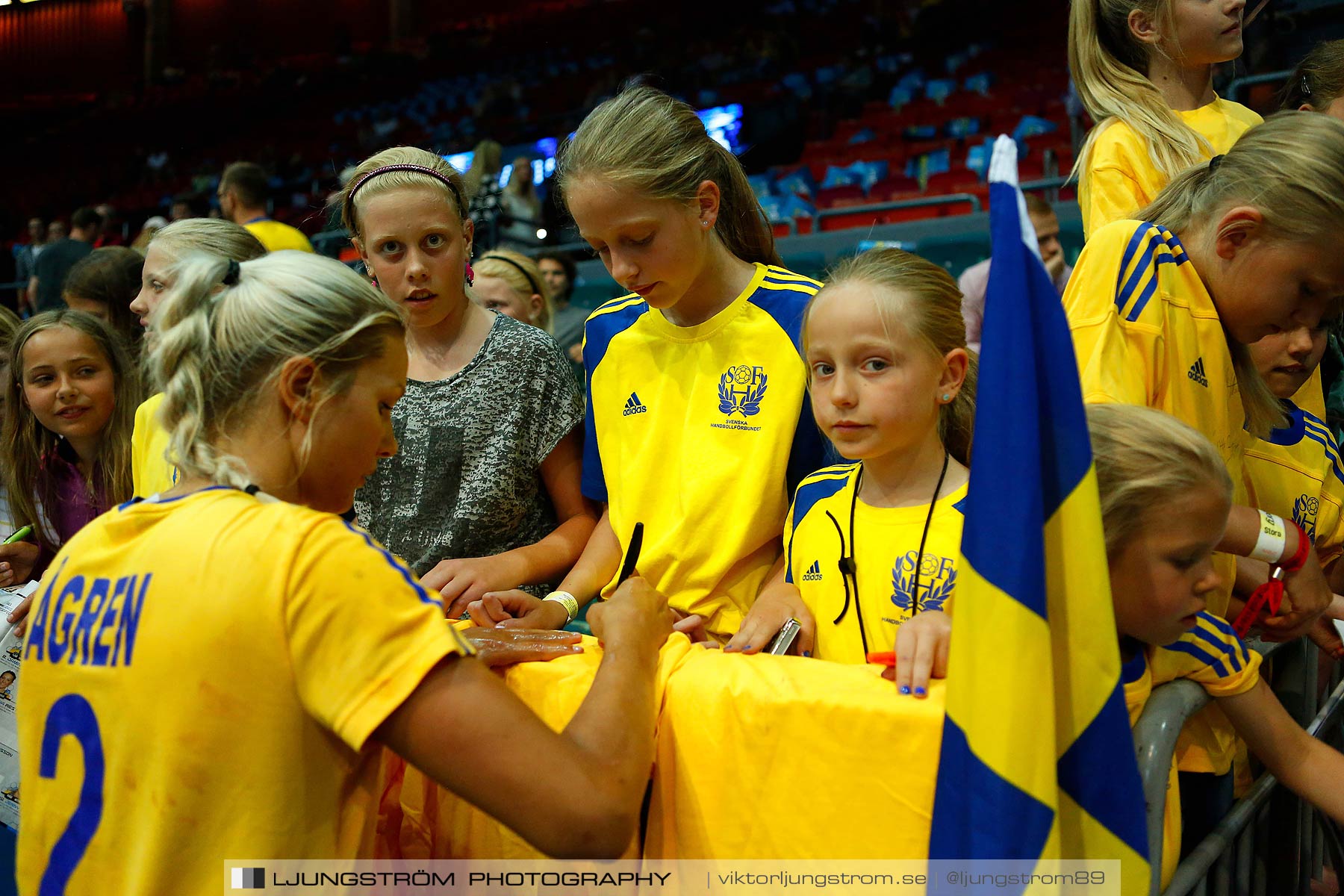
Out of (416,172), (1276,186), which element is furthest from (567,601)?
(1276,186)

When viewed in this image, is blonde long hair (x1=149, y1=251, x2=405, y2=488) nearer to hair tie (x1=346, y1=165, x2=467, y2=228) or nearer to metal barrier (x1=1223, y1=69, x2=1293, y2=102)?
hair tie (x1=346, y1=165, x2=467, y2=228)

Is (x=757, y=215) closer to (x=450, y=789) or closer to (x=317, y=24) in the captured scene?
(x=450, y=789)

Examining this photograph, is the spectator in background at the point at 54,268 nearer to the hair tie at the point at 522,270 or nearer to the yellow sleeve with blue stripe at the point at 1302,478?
the hair tie at the point at 522,270

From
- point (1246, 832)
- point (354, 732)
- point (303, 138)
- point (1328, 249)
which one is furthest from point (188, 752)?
point (303, 138)

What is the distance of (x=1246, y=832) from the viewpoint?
1.50m

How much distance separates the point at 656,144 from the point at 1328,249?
105 centimetres

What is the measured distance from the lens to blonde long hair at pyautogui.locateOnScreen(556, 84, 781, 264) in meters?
1.81

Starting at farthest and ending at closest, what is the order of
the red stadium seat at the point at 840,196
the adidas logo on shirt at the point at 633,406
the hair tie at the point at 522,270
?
the red stadium seat at the point at 840,196
the hair tie at the point at 522,270
the adidas logo on shirt at the point at 633,406

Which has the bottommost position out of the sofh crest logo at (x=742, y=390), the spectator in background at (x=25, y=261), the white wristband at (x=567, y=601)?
the spectator in background at (x=25, y=261)

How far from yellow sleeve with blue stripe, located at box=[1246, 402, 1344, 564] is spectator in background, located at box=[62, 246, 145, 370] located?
9.74 feet

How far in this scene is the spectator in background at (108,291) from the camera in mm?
3266

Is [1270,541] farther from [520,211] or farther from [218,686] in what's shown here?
[520,211]

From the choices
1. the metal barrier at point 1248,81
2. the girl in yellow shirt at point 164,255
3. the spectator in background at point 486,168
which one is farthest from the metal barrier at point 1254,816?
the spectator in background at point 486,168

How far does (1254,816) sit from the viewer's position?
154 centimetres
